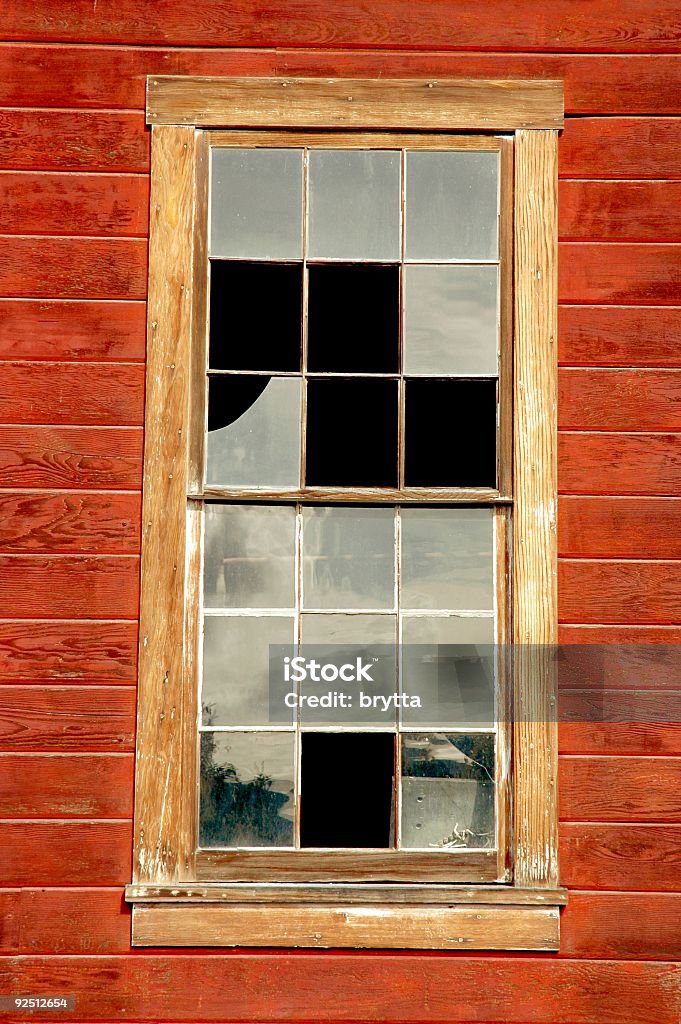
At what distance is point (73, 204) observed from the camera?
338cm

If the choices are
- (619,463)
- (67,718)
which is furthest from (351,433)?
(67,718)

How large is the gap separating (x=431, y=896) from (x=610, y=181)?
2502 mm

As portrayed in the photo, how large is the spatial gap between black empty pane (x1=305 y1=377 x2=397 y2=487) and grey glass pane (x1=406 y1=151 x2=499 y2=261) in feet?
1.77

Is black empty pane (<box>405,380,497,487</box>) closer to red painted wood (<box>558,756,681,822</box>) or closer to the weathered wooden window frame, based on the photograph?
the weathered wooden window frame

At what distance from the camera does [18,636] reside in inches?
128

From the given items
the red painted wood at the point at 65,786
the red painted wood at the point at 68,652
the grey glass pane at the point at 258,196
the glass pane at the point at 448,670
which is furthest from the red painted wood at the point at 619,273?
the red painted wood at the point at 65,786

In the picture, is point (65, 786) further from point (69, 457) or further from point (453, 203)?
point (453, 203)

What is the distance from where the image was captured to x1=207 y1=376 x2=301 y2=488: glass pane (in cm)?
336

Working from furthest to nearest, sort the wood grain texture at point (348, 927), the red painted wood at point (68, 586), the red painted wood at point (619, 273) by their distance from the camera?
the red painted wood at point (619, 273) → the red painted wood at point (68, 586) → the wood grain texture at point (348, 927)

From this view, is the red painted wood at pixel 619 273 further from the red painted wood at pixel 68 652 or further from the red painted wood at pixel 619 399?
the red painted wood at pixel 68 652

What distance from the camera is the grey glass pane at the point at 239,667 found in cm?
328

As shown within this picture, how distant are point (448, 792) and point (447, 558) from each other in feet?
2.58

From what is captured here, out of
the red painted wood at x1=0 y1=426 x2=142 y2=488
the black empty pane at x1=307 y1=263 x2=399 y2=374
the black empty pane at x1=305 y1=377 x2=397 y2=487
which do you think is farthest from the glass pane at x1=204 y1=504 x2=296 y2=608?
the black empty pane at x1=307 y1=263 x2=399 y2=374

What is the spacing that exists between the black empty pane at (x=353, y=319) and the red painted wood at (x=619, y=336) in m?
0.60
